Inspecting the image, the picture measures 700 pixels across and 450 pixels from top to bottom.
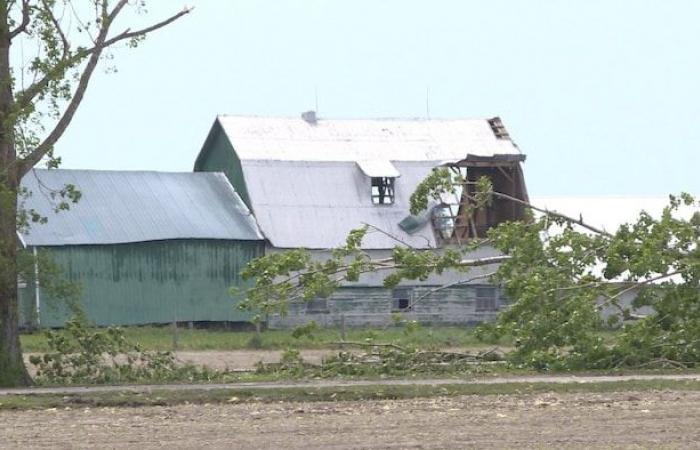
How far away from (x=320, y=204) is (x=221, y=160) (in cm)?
453

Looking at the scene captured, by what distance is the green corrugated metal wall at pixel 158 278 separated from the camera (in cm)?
4931

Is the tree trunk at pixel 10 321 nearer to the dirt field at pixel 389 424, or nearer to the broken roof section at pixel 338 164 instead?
the dirt field at pixel 389 424

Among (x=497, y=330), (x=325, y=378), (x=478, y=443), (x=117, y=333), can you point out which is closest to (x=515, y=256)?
(x=497, y=330)

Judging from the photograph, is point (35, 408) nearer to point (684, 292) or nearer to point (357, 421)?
point (357, 421)

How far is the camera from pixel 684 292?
2922 centimetres

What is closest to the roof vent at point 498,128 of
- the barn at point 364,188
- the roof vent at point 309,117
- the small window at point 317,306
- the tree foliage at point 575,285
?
the barn at point 364,188

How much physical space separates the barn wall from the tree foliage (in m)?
22.4

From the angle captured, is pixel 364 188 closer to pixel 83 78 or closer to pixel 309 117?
pixel 309 117

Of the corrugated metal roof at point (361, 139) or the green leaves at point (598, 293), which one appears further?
the corrugated metal roof at point (361, 139)

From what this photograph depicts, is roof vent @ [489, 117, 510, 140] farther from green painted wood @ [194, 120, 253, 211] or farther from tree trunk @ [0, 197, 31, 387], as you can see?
tree trunk @ [0, 197, 31, 387]

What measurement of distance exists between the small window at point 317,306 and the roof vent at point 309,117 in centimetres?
777

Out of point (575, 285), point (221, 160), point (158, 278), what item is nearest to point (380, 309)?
point (221, 160)

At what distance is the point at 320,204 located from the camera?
54.7 metres

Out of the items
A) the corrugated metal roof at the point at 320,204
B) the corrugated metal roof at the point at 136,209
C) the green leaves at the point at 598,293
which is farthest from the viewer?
the corrugated metal roof at the point at 320,204
